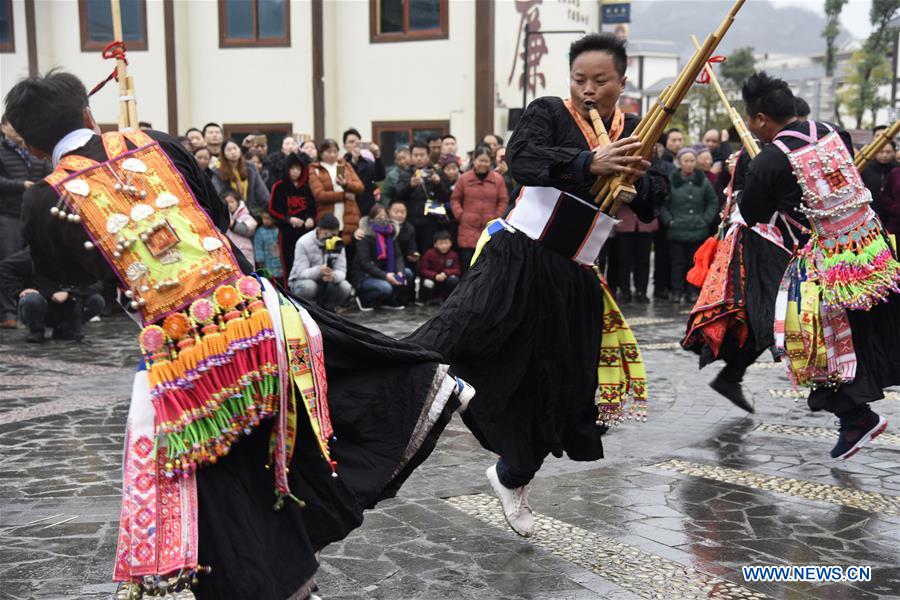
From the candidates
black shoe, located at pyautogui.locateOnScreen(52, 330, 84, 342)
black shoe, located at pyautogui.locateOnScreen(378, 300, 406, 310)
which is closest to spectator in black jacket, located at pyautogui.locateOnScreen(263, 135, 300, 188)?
black shoe, located at pyautogui.locateOnScreen(378, 300, 406, 310)

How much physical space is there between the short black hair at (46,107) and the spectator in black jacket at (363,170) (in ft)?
31.9

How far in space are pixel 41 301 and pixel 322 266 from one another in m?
2.86

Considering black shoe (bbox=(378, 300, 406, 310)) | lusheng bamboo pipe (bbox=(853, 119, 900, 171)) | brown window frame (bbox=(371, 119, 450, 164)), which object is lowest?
black shoe (bbox=(378, 300, 406, 310))


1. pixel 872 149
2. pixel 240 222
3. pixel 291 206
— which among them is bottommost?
pixel 240 222

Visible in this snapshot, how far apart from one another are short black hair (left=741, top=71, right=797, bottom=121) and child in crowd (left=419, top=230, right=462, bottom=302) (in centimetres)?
711

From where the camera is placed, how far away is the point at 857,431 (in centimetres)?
529

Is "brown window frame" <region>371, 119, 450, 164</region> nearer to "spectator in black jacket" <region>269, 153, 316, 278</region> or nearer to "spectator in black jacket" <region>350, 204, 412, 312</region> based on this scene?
"spectator in black jacket" <region>350, 204, 412, 312</region>

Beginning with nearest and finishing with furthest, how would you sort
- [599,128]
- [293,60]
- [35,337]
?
[599,128] < [35,337] < [293,60]

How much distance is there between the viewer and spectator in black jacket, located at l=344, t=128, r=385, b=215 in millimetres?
12844

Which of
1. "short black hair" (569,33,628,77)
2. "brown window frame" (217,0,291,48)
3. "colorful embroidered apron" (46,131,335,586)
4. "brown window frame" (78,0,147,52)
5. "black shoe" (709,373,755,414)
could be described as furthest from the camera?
"brown window frame" (78,0,147,52)

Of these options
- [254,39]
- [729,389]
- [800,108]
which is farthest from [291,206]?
[254,39]

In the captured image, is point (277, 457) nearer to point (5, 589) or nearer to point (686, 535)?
point (5, 589)

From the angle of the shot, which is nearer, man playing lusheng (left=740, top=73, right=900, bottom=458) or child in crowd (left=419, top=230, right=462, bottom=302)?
man playing lusheng (left=740, top=73, right=900, bottom=458)

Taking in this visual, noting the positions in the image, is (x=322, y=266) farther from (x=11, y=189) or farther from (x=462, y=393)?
(x=462, y=393)
